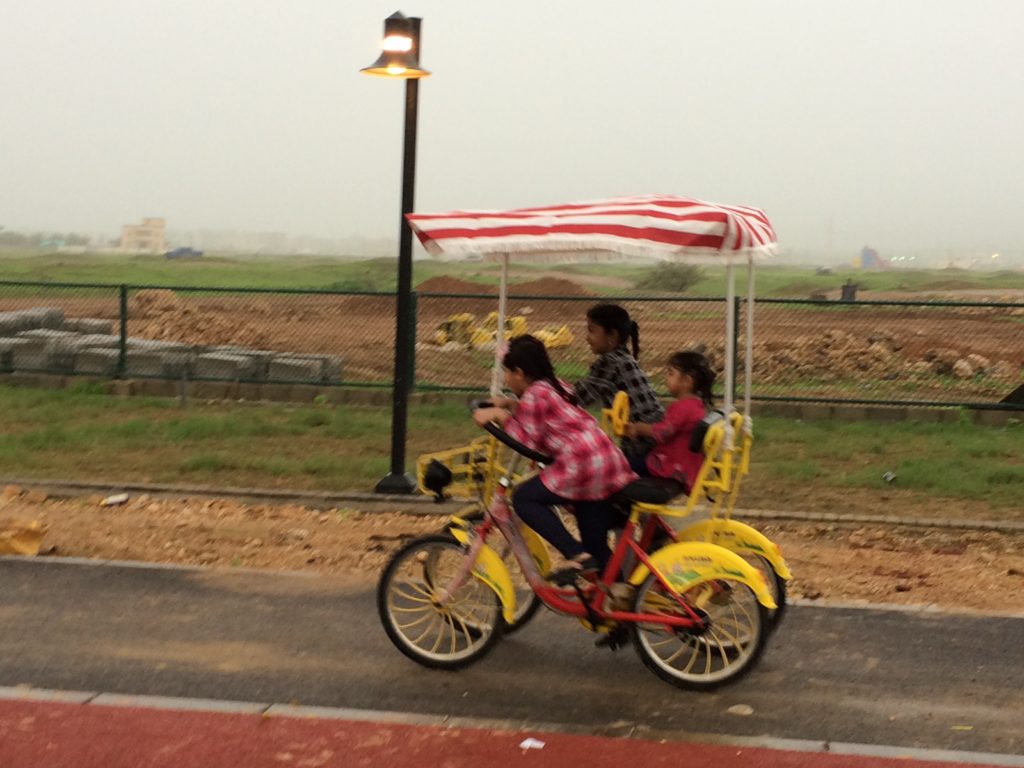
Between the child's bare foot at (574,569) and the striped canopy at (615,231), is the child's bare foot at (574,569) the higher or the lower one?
the lower one

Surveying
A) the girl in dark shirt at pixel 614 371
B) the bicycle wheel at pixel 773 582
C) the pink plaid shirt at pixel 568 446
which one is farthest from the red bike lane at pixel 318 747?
the girl in dark shirt at pixel 614 371

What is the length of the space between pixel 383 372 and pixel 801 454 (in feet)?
27.0

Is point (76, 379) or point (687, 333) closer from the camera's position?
point (76, 379)

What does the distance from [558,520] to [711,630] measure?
84cm

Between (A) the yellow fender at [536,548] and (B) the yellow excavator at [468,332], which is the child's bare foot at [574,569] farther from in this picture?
(B) the yellow excavator at [468,332]

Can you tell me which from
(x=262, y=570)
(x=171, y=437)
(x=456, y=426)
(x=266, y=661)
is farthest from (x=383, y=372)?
(x=266, y=661)

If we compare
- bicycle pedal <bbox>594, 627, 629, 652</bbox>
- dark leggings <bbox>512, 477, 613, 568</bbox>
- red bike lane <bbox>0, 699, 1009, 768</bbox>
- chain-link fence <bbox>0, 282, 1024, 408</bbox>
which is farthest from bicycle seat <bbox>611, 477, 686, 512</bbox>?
chain-link fence <bbox>0, 282, 1024, 408</bbox>

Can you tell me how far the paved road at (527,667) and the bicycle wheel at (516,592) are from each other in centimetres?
12

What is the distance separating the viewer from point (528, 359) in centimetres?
606

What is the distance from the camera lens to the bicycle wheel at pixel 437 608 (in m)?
6.33

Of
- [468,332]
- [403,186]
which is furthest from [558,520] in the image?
[468,332]

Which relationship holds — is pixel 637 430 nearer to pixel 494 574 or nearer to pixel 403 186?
pixel 494 574

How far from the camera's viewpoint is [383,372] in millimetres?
20297

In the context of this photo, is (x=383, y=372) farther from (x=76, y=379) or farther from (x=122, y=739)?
(x=122, y=739)
